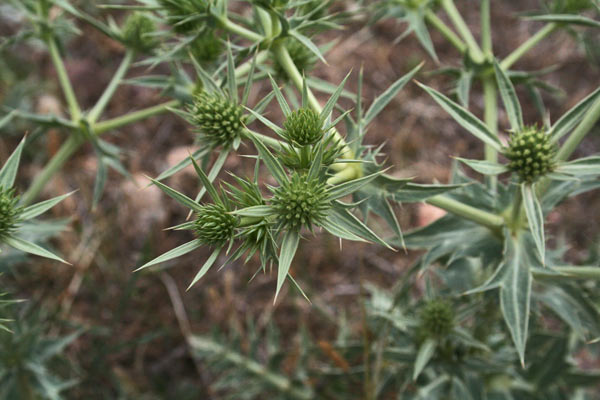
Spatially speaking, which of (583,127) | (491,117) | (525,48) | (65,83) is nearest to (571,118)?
(583,127)

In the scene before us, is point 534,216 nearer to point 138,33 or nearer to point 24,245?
point 24,245

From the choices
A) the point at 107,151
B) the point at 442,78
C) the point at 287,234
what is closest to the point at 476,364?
the point at 287,234

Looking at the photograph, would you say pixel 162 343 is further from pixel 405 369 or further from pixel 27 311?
pixel 405 369

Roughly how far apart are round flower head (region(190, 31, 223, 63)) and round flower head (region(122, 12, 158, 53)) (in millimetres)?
484

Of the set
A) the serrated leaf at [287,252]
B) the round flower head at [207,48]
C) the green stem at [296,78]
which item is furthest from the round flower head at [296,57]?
the serrated leaf at [287,252]

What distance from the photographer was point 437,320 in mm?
2213

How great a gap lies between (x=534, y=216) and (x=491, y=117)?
69cm

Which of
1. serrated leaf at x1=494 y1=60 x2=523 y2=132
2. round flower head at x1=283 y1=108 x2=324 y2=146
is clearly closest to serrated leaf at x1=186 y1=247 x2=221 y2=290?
round flower head at x1=283 y1=108 x2=324 y2=146

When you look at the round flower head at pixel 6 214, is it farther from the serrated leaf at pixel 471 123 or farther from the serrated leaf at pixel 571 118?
the serrated leaf at pixel 571 118

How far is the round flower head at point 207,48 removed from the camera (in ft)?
7.18

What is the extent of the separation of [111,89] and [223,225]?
139cm

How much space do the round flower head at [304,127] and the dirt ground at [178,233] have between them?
1474mm

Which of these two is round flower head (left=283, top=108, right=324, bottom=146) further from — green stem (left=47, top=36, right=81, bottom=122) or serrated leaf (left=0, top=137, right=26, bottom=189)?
green stem (left=47, top=36, right=81, bottom=122)

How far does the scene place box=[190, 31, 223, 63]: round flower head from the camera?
219 cm
